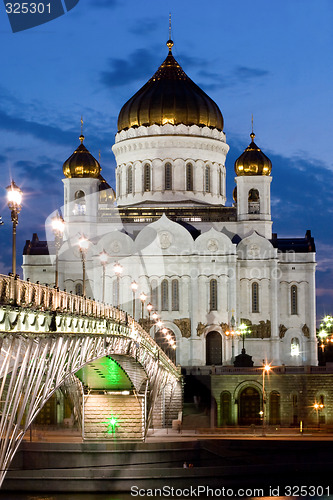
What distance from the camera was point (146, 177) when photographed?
90.4 metres

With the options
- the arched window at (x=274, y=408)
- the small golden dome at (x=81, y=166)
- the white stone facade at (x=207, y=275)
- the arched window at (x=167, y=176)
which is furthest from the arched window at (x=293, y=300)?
the small golden dome at (x=81, y=166)

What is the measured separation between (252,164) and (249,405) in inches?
981

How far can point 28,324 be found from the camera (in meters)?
25.4

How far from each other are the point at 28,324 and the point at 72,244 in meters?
60.4

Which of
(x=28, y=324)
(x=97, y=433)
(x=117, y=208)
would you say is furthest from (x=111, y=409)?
(x=117, y=208)

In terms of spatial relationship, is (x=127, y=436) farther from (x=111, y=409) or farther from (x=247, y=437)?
(x=247, y=437)

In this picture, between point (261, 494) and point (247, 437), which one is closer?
point (261, 494)

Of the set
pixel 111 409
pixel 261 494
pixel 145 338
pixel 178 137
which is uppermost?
pixel 178 137

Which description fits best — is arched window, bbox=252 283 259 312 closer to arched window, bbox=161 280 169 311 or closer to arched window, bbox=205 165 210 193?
arched window, bbox=161 280 169 311

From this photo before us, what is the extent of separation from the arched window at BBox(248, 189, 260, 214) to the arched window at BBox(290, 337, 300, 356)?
11634 mm

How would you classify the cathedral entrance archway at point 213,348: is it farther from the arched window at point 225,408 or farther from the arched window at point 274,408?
the arched window at point 274,408

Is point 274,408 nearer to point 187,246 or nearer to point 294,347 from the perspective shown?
point 294,347

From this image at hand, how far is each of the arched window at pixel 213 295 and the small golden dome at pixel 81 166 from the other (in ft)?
48.1

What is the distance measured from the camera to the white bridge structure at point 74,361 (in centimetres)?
2422
